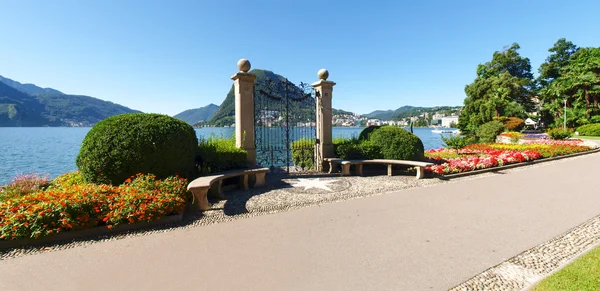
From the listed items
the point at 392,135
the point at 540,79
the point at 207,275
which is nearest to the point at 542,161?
the point at 392,135

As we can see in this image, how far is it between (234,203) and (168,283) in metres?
3.11

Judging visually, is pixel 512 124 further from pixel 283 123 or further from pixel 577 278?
pixel 577 278

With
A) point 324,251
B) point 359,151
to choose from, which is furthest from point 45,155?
point 324,251

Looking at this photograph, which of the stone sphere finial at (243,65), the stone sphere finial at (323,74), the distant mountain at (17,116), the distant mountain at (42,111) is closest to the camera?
the stone sphere finial at (243,65)

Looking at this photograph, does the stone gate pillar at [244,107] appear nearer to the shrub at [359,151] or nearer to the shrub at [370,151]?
the shrub at [359,151]

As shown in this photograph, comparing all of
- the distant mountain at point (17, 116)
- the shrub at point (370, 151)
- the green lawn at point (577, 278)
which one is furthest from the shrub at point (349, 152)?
the distant mountain at point (17, 116)

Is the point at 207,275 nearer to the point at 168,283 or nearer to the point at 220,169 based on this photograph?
the point at 168,283

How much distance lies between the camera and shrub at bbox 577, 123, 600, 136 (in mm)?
27280

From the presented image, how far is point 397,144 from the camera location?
940 cm

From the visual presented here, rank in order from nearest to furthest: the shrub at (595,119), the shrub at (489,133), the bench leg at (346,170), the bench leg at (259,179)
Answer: the bench leg at (259,179) < the bench leg at (346,170) < the shrub at (489,133) < the shrub at (595,119)

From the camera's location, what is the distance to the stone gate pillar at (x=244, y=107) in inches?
315

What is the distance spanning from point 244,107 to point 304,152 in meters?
3.22

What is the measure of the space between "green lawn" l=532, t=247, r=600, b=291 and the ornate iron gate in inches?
283

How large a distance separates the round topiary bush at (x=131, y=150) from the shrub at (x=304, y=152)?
4912mm
